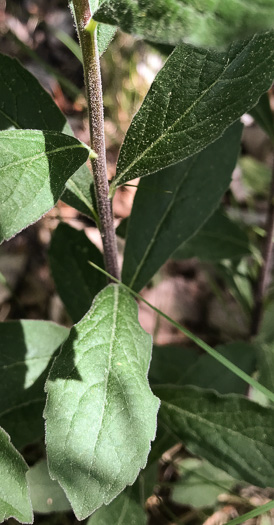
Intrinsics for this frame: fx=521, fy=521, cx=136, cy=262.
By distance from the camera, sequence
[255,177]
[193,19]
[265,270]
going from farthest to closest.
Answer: [255,177], [265,270], [193,19]

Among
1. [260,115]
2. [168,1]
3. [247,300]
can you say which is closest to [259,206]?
[247,300]

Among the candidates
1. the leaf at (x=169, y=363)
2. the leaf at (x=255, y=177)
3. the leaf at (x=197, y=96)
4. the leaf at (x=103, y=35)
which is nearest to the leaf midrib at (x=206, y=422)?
the leaf at (x=169, y=363)

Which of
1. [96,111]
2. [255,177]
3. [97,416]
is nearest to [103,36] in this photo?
[96,111]

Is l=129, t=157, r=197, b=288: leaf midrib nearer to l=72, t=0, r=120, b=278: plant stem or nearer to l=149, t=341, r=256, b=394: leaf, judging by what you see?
l=72, t=0, r=120, b=278: plant stem

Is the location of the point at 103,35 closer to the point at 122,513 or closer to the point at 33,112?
the point at 33,112

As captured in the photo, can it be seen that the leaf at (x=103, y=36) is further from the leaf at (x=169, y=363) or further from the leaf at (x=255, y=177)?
the leaf at (x=255, y=177)

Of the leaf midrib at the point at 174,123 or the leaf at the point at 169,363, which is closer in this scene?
the leaf midrib at the point at 174,123

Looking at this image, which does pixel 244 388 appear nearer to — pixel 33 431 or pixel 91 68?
pixel 33 431
